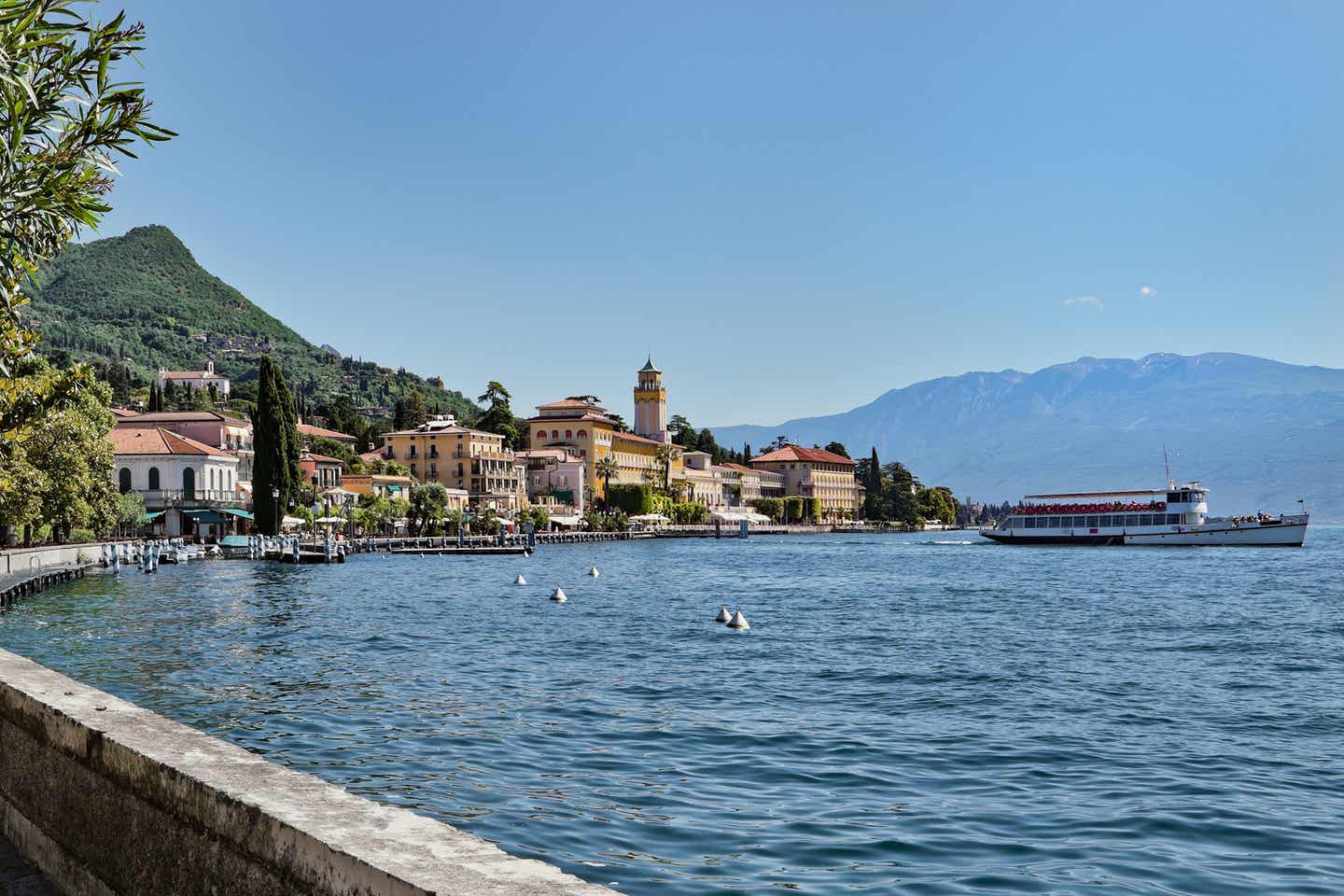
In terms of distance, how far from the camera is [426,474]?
436ft

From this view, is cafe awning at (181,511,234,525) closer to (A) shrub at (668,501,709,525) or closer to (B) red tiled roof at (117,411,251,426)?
(B) red tiled roof at (117,411,251,426)

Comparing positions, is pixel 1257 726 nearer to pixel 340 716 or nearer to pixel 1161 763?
pixel 1161 763

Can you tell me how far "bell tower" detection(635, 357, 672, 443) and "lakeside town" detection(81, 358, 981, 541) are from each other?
219mm

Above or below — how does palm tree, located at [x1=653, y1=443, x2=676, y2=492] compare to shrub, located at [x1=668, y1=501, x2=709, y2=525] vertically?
above

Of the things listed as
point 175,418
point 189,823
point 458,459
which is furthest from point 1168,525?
point 189,823

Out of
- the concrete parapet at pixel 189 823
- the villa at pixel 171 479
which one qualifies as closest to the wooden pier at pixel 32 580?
the concrete parapet at pixel 189 823

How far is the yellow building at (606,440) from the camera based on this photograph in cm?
16062

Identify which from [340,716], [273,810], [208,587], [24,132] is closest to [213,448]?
[208,587]

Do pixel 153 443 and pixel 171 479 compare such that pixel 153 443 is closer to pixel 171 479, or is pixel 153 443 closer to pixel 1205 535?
pixel 171 479

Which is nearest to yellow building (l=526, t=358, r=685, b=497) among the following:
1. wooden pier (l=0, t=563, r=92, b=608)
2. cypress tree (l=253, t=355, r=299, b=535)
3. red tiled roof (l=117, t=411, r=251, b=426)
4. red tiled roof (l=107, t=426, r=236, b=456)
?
red tiled roof (l=117, t=411, r=251, b=426)

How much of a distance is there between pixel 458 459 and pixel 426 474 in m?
4.09

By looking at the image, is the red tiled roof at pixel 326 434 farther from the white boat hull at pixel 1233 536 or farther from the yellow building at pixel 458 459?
the white boat hull at pixel 1233 536

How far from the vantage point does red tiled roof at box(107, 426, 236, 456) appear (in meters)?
88.1

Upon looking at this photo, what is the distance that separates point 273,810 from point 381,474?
4884 inches
